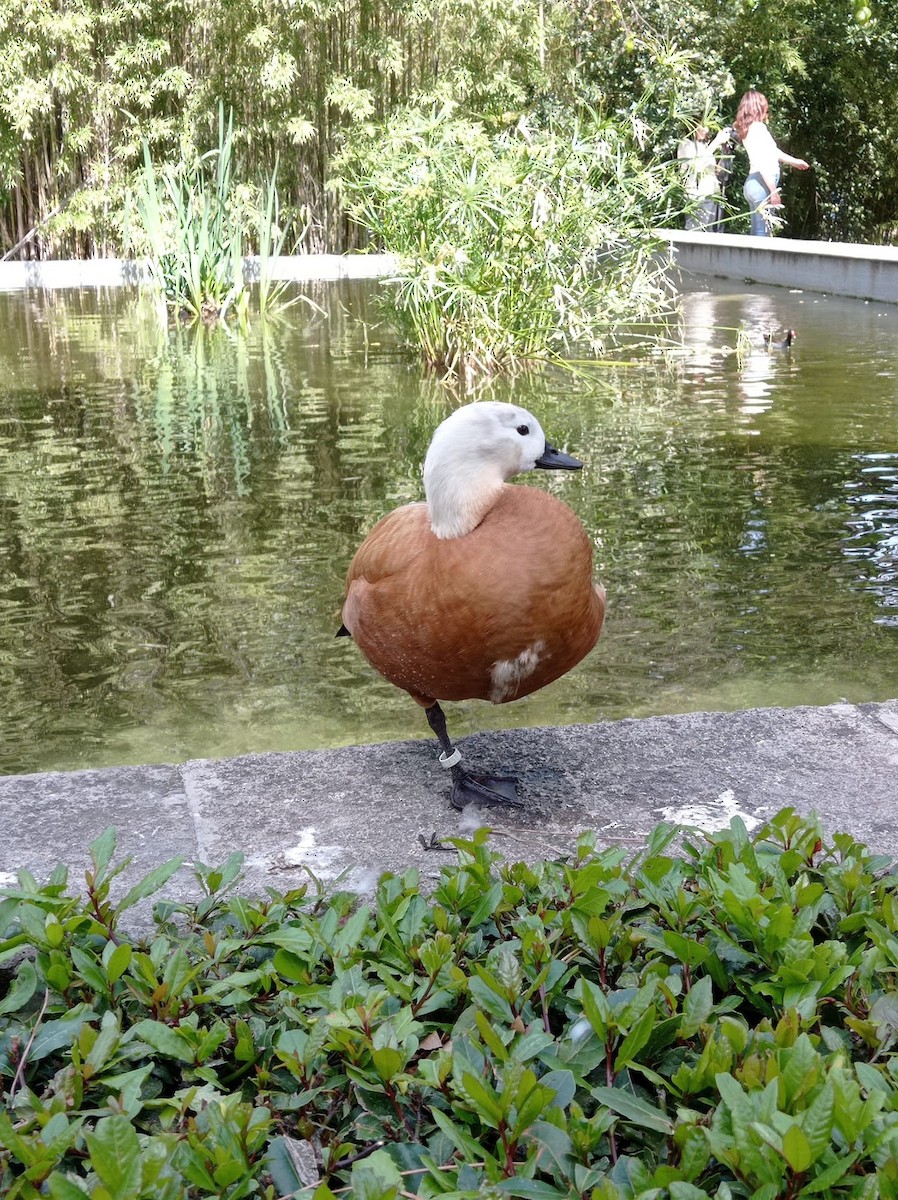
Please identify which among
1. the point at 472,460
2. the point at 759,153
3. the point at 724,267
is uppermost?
the point at 759,153

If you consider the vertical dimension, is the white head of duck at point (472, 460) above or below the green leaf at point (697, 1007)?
above

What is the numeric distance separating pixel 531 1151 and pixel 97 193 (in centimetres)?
1442

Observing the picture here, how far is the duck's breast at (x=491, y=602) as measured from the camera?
86.6 inches

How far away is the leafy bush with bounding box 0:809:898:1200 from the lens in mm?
1290

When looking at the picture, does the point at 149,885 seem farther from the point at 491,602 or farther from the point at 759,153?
the point at 759,153

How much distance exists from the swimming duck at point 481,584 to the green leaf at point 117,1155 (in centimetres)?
112

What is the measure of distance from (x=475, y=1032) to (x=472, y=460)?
1.10m

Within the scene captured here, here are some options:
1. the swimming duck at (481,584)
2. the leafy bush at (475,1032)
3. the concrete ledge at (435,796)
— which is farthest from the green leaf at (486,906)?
the swimming duck at (481,584)

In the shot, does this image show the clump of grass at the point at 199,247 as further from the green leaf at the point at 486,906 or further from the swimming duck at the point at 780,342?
the green leaf at the point at 486,906

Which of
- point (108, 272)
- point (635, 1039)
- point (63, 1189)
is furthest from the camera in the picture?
point (108, 272)

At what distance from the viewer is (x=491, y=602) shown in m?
2.19

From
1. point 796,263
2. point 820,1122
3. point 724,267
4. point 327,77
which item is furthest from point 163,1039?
point 327,77

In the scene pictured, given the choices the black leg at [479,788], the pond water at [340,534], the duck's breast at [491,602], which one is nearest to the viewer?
the duck's breast at [491,602]

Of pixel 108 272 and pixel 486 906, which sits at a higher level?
pixel 108 272
